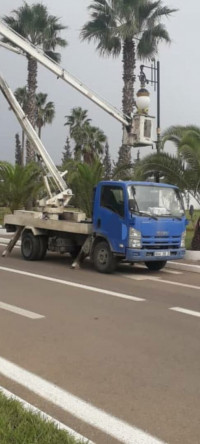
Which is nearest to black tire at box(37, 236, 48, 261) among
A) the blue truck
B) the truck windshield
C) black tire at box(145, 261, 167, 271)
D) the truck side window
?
the blue truck

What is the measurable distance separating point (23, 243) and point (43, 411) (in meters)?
9.97

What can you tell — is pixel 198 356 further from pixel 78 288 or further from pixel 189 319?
pixel 78 288

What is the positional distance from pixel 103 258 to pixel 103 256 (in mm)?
46

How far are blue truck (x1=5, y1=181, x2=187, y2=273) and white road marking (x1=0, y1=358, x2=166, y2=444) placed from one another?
6.12 metres

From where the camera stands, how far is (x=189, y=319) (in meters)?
7.04

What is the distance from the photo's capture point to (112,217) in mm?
11039

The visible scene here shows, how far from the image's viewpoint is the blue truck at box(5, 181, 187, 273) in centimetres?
1073

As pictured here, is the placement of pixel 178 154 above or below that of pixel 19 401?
above

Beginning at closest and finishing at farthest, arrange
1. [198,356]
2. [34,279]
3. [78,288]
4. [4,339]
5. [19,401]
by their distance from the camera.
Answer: [19,401]
[198,356]
[4,339]
[78,288]
[34,279]

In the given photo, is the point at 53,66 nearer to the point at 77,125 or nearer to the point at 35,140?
the point at 35,140

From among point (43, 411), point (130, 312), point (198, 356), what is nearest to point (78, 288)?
point (130, 312)

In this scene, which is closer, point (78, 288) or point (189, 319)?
point (189, 319)

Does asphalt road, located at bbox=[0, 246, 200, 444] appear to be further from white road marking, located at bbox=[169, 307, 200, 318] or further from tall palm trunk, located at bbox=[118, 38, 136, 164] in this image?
tall palm trunk, located at bbox=[118, 38, 136, 164]

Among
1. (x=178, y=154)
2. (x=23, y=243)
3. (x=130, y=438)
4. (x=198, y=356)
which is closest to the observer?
(x=130, y=438)
